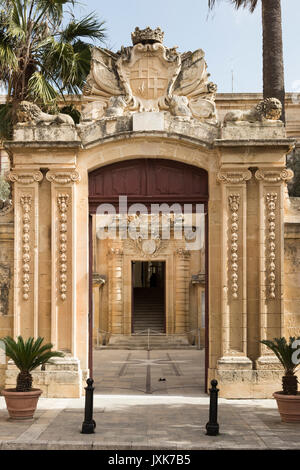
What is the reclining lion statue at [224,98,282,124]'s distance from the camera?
12523 mm

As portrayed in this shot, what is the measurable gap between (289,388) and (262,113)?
5300mm

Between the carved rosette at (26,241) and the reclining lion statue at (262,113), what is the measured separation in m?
4.11

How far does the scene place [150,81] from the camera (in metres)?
13.0

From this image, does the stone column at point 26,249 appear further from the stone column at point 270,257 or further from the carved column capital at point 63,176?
the stone column at point 270,257

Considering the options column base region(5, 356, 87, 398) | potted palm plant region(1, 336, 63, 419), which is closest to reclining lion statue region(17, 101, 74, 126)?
potted palm plant region(1, 336, 63, 419)

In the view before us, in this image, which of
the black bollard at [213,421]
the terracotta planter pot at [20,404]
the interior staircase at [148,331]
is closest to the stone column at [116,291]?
the interior staircase at [148,331]

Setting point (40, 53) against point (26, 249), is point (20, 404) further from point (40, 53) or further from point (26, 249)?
point (40, 53)

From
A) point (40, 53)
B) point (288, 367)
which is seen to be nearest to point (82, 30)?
point (40, 53)

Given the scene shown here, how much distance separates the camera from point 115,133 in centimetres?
1262

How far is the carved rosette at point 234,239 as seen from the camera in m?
12.4

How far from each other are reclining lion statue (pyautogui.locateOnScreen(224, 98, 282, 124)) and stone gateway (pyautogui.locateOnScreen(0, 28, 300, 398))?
20 mm

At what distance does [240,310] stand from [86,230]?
333 centimetres

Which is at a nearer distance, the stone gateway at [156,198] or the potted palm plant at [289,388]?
the potted palm plant at [289,388]
